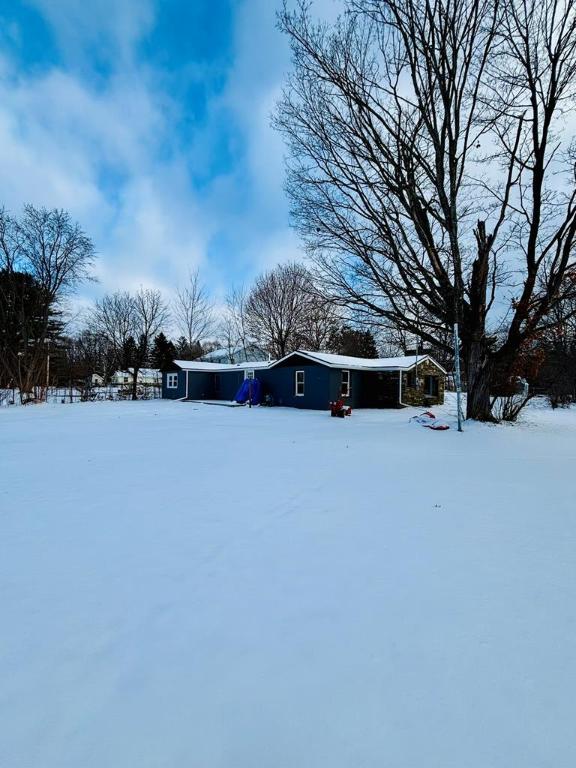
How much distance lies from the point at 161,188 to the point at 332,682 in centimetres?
1533

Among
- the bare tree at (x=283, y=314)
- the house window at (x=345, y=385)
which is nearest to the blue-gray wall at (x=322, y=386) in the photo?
the house window at (x=345, y=385)

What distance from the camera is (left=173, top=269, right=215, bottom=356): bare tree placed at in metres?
34.9

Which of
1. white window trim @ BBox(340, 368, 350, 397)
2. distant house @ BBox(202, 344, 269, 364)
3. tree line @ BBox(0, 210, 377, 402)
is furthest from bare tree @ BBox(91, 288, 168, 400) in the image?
white window trim @ BBox(340, 368, 350, 397)

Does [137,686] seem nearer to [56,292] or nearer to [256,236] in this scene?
[256,236]

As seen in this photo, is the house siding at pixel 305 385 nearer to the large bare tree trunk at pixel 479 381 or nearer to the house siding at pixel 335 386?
the house siding at pixel 335 386

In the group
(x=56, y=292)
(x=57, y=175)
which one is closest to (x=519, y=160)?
(x=57, y=175)

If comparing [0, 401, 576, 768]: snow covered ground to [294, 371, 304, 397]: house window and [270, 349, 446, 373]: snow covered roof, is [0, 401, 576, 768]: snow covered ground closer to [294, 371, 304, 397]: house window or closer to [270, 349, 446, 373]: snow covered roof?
[270, 349, 446, 373]: snow covered roof

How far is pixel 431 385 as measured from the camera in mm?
21812

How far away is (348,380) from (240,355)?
20725 millimetres

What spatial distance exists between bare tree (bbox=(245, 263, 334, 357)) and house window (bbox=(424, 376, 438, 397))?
10331mm

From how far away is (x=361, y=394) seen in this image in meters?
20.4

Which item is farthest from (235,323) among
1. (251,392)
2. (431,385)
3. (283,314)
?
(431,385)

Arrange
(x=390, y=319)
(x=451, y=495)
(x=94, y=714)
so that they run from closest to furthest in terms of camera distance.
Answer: (x=94, y=714)
(x=451, y=495)
(x=390, y=319)

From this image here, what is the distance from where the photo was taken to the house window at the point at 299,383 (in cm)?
1973
